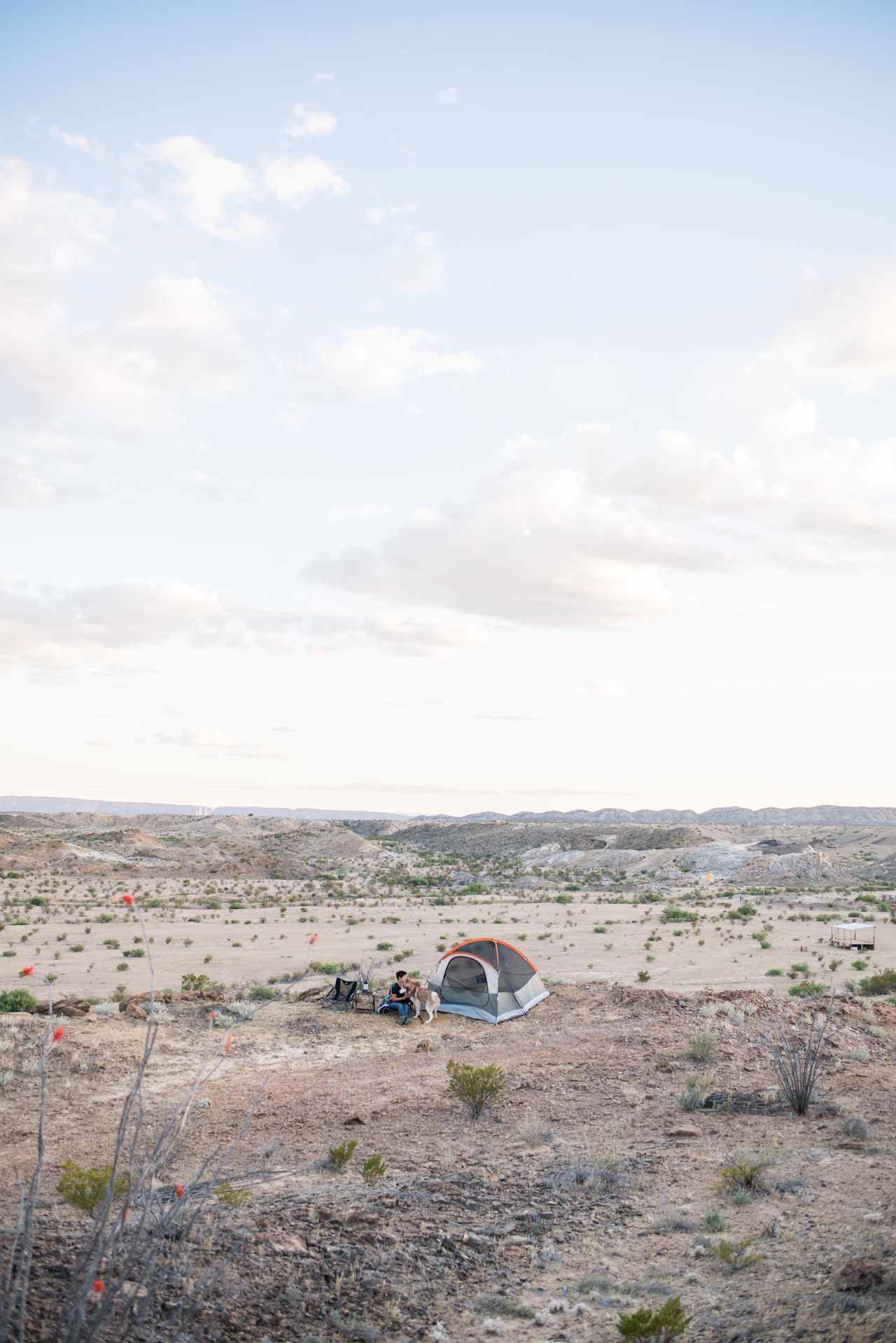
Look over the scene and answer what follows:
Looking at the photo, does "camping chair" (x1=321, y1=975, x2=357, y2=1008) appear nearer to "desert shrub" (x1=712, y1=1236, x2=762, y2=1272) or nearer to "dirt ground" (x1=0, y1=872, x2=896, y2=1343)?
"dirt ground" (x1=0, y1=872, x2=896, y2=1343)

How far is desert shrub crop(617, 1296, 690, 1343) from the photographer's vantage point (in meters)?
5.95

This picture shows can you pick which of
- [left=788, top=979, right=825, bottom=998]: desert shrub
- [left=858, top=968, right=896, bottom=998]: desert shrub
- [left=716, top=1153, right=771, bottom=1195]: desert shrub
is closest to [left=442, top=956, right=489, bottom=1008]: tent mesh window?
[left=788, top=979, right=825, bottom=998]: desert shrub

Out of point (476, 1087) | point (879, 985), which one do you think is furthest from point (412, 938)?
point (476, 1087)

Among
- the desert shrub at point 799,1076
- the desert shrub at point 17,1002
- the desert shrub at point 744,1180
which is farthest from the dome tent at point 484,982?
the desert shrub at point 744,1180

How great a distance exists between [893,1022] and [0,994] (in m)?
17.8

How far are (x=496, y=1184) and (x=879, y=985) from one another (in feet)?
54.9

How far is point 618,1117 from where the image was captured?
38.2ft

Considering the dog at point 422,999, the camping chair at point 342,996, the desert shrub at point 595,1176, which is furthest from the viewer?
the camping chair at point 342,996

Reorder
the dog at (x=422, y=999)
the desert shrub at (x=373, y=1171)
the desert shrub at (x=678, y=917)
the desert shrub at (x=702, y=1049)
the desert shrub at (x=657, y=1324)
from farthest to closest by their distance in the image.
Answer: the desert shrub at (x=678, y=917) → the dog at (x=422, y=999) → the desert shrub at (x=702, y=1049) → the desert shrub at (x=373, y=1171) → the desert shrub at (x=657, y=1324)

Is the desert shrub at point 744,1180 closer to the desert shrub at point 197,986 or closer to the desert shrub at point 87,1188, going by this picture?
the desert shrub at point 87,1188

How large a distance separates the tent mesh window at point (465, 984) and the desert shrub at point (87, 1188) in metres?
11.6

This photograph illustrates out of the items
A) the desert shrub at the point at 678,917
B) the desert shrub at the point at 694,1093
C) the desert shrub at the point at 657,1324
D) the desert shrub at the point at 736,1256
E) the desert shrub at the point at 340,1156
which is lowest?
the desert shrub at the point at 678,917

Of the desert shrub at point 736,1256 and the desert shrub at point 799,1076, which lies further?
the desert shrub at point 799,1076

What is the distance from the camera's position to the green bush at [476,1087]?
11.4m
